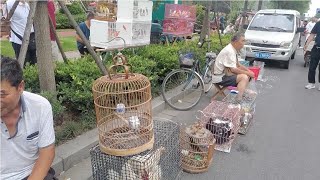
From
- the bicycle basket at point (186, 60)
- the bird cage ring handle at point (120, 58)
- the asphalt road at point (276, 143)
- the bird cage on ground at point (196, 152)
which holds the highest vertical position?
the bird cage ring handle at point (120, 58)

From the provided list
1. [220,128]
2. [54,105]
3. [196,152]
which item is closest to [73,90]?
[54,105]

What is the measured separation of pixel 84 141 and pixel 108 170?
85 centimetres

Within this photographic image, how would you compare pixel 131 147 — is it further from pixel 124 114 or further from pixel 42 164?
pixel 42 164

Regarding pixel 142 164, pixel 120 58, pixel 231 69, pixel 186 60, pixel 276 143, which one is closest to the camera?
pixel 142 164

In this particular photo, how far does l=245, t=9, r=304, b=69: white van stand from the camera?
30.9 ft

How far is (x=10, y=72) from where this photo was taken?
5.72 ft

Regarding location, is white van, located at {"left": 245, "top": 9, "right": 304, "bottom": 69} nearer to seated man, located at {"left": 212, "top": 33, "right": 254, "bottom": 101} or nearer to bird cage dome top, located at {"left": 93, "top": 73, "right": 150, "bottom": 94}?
seated man, located at {"left": 212, "top": 33, "right": 254, "bottom": 101}

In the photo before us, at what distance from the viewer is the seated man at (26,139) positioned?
1.90 meters

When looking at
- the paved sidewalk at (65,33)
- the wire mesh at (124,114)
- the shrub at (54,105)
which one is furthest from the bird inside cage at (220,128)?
the paved sidewalk at (65,33)

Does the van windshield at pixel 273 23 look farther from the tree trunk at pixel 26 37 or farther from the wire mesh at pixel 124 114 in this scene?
the tree trunk at pixel 26 37

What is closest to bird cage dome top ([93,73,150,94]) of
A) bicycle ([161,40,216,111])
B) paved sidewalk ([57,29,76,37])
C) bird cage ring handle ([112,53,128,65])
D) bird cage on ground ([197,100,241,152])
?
bird cage ring handle ([112,53,128,65])

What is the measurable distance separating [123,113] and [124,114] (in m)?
0.03

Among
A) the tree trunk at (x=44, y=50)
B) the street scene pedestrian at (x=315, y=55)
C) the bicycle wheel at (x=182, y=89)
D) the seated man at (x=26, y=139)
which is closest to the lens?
the seated man at (x=26, y=139)

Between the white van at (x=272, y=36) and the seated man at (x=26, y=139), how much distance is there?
8478 mm
